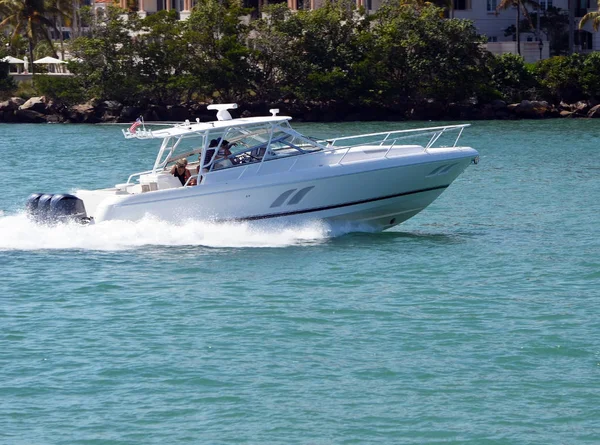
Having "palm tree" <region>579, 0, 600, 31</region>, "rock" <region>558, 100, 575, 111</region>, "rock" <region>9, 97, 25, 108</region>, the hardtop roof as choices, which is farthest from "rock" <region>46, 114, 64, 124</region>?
the hardtop roof

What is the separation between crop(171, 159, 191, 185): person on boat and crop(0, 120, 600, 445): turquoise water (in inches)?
38.8

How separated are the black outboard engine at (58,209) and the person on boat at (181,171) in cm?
184

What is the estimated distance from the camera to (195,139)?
71.0 ft

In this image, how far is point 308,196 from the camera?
21312 millimetres

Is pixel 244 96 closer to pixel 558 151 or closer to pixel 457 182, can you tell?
pixel 558 151

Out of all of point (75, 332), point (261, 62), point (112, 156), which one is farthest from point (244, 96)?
point (75, 332)

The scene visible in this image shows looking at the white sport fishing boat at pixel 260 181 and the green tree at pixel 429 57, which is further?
the green tree at pixel 429 57

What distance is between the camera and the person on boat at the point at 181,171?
21.1m

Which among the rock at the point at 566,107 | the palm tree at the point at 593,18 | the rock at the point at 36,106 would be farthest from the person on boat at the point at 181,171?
the palm tree at the point at 593,18

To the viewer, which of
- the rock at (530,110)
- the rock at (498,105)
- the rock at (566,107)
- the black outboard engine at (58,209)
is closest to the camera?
the black outboard engine at (58,209)

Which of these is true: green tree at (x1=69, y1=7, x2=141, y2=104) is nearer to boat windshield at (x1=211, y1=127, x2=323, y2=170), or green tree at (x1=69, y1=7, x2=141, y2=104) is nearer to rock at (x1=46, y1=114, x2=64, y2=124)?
rock at (x1=46, y1=114, x2=64, y2=124)

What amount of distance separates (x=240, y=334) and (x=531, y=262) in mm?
7307

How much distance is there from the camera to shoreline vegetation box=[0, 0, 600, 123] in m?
73.6

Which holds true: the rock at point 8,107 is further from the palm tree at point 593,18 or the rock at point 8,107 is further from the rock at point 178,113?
the palm tree at point 593,18
